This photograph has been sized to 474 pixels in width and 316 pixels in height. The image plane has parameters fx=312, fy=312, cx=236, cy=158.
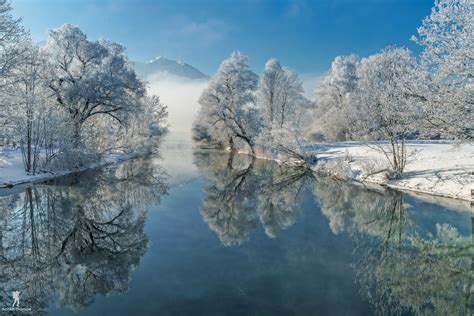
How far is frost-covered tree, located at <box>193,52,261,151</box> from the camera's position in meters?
A: 42.1

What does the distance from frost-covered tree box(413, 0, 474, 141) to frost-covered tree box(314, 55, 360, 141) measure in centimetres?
3017

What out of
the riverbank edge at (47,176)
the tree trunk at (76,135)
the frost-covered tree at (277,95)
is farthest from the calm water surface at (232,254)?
the frost-covered tree at (277,95)

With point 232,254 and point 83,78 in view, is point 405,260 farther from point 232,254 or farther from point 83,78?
point 83,78

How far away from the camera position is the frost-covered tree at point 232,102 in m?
42.1

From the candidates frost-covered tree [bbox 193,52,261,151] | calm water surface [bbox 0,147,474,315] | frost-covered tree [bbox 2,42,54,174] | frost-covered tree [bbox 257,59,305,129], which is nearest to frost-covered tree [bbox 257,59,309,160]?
frost-covered tree [bbox 257,59,305,129]

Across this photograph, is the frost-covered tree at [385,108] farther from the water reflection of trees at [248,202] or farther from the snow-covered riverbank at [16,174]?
the snow-covered riverbank at [16,174]

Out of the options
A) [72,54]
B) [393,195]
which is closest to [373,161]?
[393,195]

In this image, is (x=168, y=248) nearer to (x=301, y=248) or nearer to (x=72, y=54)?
(x=301, y=248)

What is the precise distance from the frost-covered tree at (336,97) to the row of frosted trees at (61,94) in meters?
26.9

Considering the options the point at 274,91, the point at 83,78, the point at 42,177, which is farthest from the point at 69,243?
the point at 274,91

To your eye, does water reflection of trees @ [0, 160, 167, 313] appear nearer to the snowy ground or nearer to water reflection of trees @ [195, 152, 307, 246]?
water reflection of trees @ [195, 152, 307, 246]

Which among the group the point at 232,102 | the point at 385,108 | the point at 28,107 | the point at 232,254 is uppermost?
the point at 232,102

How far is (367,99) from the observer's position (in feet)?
76.0

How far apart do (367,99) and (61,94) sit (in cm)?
2689
